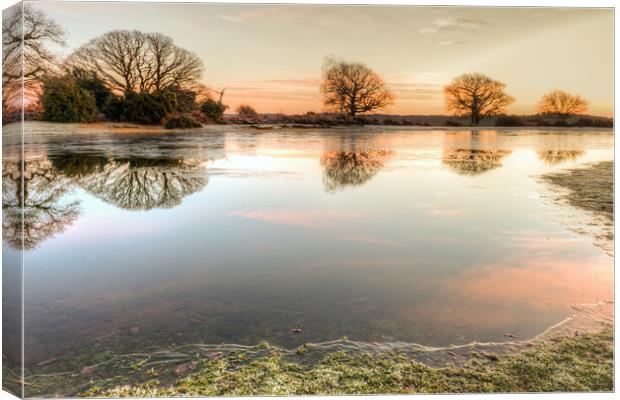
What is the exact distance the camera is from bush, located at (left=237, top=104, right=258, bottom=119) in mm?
6039

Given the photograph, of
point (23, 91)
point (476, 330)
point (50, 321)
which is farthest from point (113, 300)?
point (476, 330)

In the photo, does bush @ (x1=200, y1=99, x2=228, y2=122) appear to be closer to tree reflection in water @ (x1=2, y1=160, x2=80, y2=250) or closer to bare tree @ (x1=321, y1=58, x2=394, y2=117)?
bare tree @ (x1=321, y1=58, x2=394, y2=117)

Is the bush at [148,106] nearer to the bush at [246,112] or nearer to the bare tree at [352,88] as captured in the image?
the bush at [246,112]

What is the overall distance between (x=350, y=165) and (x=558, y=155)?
2199 millimetres

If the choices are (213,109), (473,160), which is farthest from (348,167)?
(213,109)

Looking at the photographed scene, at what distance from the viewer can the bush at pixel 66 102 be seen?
5387 millimetres

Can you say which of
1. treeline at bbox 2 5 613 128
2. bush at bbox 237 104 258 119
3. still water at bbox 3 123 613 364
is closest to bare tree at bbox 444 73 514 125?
treeline at bbox 2 5 613 128

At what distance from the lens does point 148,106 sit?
5.93 metres

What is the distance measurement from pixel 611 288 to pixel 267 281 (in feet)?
10.7

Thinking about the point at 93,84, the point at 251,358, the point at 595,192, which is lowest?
the point at 251,358

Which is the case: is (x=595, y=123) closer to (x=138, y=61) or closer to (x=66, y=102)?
(x=138, y=61)

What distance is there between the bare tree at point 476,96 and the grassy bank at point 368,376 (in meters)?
2.33

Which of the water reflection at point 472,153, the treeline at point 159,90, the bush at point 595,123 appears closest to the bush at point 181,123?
the treeline at point 159,90

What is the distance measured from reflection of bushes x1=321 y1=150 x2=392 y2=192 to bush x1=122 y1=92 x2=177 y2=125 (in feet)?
5.27
